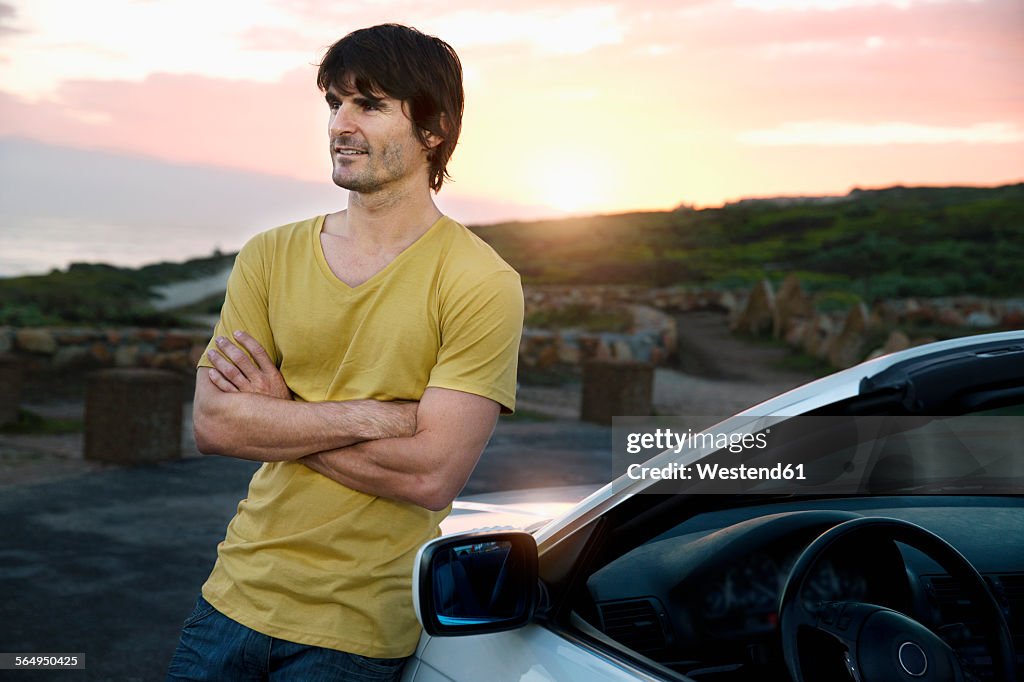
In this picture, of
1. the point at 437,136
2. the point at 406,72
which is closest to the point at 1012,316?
the point at 437,136

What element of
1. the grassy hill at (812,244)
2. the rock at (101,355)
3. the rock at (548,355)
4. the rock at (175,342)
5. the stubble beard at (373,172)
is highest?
the stubble beard at (373,172)

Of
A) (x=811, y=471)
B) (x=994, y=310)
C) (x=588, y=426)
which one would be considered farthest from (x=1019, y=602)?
(x=994, y=310)

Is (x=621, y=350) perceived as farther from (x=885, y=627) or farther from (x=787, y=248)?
(x=787, y=248)

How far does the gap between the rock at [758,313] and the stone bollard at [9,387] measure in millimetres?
16649

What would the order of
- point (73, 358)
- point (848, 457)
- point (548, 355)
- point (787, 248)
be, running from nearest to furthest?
1. point (848, 457)
2. point (73, 358)
3. point (548, 355)
4. point (787, 248)

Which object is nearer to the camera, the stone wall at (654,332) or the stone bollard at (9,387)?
the stone bollard at (9,387)

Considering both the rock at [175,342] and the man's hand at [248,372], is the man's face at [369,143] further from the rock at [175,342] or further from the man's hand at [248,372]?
the rock at [175,342]

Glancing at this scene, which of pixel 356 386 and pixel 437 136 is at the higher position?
pixel 437 136

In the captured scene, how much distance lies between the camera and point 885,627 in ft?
5.56

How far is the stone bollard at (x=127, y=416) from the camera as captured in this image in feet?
28.6

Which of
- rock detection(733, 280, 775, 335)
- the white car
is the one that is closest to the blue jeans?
the white car

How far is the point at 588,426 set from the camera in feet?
38.5

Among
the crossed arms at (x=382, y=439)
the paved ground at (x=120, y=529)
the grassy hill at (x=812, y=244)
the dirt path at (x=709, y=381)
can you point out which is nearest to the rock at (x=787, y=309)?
the dirt path at (x=709, y=381)

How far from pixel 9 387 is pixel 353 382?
29.5 ft
